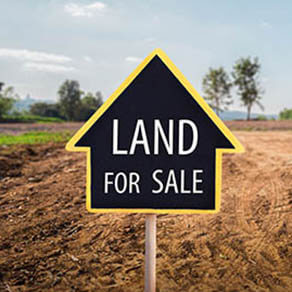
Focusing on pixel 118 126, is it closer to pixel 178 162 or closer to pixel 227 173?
pixel 178 162

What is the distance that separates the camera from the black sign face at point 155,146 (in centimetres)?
202

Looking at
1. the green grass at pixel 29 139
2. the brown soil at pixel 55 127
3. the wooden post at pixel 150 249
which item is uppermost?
the brown soil at pixel 55 127

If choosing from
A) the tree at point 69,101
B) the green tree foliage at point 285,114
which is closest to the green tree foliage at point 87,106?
the tree at point 69,101

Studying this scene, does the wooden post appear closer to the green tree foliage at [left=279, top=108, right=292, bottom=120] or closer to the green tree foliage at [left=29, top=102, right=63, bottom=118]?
the green tree foliage at [left=29, top=102, right=63, bottom=118]

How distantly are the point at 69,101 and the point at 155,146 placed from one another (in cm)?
5083

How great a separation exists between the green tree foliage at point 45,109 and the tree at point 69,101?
2725mm

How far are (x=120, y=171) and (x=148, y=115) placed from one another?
15.7 inches

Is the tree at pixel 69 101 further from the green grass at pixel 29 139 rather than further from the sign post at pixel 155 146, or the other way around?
the sign post at pixel 155 146

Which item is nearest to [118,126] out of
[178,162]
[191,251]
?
[178,162]

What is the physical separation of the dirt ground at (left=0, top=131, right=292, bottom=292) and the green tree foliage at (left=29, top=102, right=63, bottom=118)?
5043 centimetres

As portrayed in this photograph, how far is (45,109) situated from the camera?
5684 centimetres

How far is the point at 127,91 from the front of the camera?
6.74 ft

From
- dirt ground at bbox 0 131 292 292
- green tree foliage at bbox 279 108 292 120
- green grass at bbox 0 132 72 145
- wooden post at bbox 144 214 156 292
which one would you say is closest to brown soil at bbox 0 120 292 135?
green grass at bbox 0 132 72 145

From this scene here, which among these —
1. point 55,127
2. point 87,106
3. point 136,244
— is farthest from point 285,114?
point 136,244
